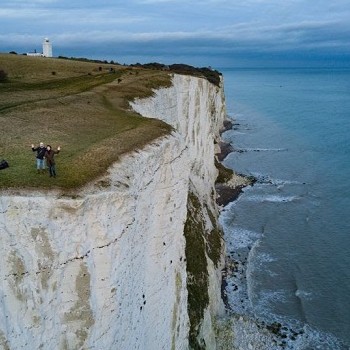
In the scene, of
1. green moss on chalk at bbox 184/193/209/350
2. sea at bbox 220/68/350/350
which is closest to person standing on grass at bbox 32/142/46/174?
green moss on chalk at bbox 184/193/209/350

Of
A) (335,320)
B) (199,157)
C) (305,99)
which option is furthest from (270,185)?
(305,99)

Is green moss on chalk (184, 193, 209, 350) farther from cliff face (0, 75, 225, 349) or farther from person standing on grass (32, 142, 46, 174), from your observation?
person standing on grass (32, 142, 46, 174)

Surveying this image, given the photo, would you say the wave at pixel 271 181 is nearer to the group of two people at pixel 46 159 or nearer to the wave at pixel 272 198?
the wave at pixel 272 198

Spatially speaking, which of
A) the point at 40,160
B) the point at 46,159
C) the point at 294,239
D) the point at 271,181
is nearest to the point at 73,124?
the point at 40,160

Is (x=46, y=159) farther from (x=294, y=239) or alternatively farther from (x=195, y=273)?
(x=294, y=239)

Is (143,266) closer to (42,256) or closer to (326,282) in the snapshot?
(42,256)

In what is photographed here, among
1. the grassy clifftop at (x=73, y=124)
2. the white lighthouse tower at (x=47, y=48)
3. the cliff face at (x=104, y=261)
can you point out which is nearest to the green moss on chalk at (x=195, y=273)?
the cliff face at (x=104, y=261)
